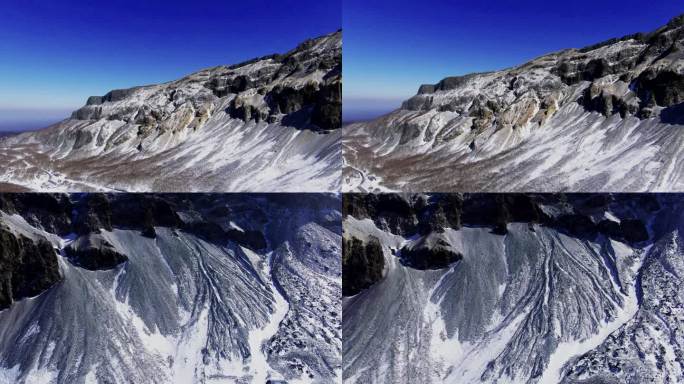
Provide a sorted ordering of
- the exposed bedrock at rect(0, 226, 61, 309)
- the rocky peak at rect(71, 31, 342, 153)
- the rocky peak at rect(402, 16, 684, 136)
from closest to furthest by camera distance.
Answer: the exposed bedrock at rect(0, 226, 61, 309)
the rocky peak at rect(402, 16, 684, 136)
the rocky peak at rect(71, 31, 342, 153)

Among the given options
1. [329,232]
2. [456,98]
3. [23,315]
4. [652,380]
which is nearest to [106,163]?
→ [23,315]

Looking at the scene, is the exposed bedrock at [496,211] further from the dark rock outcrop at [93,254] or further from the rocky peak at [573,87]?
the dark rock outcrop at [93,254]

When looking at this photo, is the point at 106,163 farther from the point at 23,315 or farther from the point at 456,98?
the point at 456,98

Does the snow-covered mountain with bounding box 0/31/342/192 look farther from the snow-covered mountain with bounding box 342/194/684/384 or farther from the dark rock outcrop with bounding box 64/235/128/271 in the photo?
the snow-covered mountain with bounding box 342/194/684/384

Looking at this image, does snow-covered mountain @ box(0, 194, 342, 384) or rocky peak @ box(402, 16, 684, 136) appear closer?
snow-covered mountain @ box(0, 194, 342, 384)

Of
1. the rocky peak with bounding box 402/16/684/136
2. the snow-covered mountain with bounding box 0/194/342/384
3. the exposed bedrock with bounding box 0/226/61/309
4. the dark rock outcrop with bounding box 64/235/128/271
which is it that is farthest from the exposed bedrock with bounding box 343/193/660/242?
the exposed bedrock with bounding box 0/226/61/309

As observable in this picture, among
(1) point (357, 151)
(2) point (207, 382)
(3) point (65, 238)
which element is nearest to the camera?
(2) point (207, 382)

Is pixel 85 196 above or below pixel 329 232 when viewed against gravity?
above

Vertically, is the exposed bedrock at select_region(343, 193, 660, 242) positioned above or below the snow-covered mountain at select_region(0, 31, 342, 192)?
below
